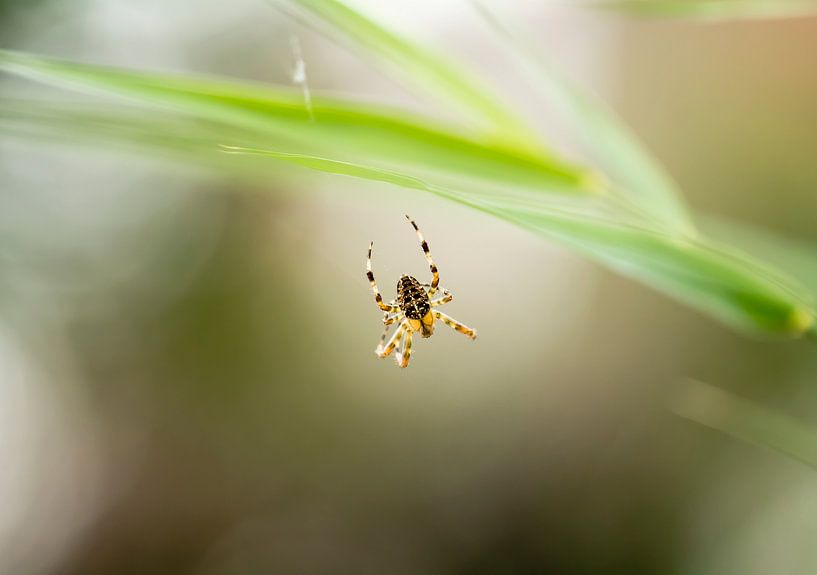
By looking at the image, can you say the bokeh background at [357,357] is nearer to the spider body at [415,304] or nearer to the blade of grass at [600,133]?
the spider body at [415,304]

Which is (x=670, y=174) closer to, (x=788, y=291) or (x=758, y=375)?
(x=758, y=375)

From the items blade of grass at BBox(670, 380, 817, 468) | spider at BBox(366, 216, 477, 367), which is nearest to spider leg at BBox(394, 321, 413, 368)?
spider at BBox(366, 216, 477, 367)

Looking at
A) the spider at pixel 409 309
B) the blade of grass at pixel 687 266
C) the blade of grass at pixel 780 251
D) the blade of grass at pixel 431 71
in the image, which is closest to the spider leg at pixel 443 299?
the spider at pixel 409 309

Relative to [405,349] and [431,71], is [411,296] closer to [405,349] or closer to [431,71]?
[405,349]

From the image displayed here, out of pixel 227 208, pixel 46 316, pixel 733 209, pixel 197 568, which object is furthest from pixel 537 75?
pixel 197 568

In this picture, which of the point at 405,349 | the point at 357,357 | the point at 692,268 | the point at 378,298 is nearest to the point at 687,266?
the point at 692,268

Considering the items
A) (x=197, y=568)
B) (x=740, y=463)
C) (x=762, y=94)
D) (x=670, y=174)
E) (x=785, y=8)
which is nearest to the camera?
(x=785, y=8)
